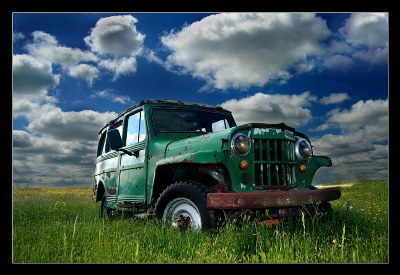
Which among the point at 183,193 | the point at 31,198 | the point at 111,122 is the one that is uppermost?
the point at 111,122

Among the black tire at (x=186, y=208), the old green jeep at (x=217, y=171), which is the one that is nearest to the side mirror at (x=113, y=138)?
the old green jeep at (x=217, y=171)

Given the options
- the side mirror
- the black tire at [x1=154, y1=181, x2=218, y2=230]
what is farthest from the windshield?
the black tire at [x1=154, y1=181, x2=218, y2=230]

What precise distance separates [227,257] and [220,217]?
2.21 feet

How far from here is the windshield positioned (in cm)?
542

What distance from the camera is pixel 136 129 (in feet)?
18.8

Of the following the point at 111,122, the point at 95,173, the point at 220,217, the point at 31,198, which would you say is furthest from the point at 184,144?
the point at 31,198

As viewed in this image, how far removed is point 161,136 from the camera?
17.3ft

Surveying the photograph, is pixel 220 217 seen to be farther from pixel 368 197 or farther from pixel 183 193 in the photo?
pixel 368 197

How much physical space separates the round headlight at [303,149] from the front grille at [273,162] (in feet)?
0.29

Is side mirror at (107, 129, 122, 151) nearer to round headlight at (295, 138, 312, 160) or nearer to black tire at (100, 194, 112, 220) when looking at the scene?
round headlight at (295, 138, 312, 160)

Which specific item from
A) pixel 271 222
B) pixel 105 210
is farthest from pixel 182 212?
pixel 105 210

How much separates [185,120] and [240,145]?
1.69 meters

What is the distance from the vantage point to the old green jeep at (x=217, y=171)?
3879 millimetres

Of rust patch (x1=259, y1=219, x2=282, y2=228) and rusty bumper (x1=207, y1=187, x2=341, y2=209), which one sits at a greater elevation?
rusty bumper (x1=207, y1=187, x2=341, y2=209)
